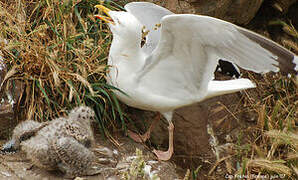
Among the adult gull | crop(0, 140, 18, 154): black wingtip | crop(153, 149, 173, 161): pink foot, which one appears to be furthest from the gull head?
crop(0, 140, 18, 154): black wingtip

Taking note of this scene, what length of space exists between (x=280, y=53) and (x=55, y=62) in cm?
173

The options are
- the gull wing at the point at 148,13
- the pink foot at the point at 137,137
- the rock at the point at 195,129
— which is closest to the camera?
the pink foot at the point at 137,137

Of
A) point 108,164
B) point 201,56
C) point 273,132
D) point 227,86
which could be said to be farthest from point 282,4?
point 108,164

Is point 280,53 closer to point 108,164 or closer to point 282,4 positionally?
point 108,164

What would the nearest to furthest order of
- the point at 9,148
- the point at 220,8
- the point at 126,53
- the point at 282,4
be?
the point at 9,148, the point at 126,53, the point at 220,8, the point at 282,4

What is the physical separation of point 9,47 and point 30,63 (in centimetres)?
20

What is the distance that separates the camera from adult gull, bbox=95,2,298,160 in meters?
3.24

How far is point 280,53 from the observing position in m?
3.27

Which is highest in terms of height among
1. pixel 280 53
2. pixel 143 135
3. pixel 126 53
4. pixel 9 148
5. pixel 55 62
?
pixel 280 53

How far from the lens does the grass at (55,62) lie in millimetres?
3561

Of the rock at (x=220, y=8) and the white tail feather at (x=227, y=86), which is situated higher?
the rock at (x=220, y=8)

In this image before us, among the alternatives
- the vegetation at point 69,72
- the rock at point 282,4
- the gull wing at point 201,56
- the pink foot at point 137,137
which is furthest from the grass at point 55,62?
the rock at point 282,4

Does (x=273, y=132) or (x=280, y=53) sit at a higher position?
(x=280, y=53)

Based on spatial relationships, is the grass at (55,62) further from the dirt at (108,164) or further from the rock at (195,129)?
the rock at (195,129)
